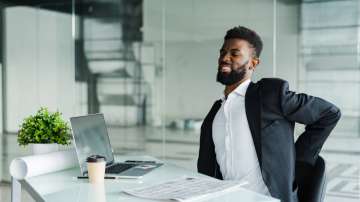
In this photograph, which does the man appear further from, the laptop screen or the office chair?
the laptop screen

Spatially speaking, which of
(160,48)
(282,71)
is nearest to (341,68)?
(282,71)

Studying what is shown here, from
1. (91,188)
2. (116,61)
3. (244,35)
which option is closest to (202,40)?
(116,61)

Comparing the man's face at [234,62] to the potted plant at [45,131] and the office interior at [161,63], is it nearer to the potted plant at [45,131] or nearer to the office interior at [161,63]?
the potted plant at [45,131]

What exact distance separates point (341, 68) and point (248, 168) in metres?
2.83

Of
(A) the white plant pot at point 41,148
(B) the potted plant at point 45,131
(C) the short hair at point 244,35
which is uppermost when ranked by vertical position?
(C) the short hair at point 244,35

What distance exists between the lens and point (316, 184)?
2316 millimetres

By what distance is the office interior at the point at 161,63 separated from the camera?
490 cm

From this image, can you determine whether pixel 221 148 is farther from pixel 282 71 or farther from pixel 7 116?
pixel 7 116

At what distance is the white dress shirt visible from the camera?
92.4 inches

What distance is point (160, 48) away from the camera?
590cm

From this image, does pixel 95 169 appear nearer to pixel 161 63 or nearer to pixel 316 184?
pixel 316 184

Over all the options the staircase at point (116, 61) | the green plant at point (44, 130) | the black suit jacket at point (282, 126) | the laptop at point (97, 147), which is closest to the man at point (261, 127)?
the black suit jacket at point (282, 126)

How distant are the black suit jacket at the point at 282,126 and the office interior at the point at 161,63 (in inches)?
103

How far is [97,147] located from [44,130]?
36 centimetres
